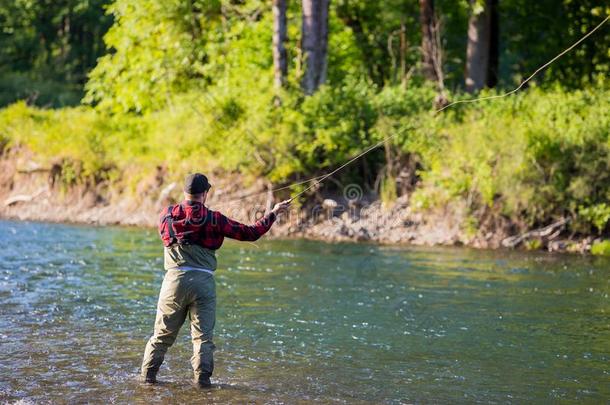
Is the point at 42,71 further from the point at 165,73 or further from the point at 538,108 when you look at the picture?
the point at 538,108

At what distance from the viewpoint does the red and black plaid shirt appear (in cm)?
778

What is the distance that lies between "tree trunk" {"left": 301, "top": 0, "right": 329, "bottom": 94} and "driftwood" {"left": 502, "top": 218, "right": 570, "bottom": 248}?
22.6ft

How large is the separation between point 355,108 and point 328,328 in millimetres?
12635

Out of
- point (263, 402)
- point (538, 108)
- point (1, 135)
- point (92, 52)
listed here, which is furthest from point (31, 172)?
point (92, 52)

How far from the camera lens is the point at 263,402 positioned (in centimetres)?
737

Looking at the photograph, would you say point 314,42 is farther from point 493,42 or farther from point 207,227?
point 207,227

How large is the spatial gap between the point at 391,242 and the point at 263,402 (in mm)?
12861

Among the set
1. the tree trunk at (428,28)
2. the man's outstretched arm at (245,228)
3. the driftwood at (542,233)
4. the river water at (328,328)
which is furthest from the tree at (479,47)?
the man's outstretched arm at (245,228)

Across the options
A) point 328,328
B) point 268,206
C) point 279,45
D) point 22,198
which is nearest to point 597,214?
point 268,206

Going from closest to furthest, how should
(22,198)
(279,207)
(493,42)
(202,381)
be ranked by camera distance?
1. (202,381)
2. (279,207)
3. (493,42)
4. (22,198)

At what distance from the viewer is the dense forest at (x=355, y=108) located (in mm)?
19141

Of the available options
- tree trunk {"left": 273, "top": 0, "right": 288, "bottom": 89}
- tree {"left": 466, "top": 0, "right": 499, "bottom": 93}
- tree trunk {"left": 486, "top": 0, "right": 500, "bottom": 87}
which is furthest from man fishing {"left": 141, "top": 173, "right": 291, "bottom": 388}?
tree trunk {"left": 486, "top": 0, "right": 500, "bottom": 87}

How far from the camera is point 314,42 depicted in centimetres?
2364

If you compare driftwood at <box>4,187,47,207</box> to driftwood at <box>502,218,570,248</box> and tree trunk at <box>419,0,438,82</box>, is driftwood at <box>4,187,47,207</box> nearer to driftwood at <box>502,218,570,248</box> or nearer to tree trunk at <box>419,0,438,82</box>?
tree trunk at <box>419,0,438,82</box>
